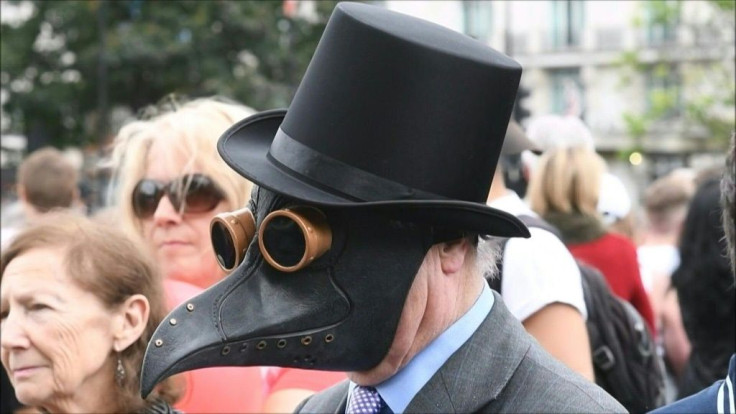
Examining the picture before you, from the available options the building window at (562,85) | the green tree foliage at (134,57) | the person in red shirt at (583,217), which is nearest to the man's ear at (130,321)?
the person in red shirt at (583,217)

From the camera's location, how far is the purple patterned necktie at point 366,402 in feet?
7.57

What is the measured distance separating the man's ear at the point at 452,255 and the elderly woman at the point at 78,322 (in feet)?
4.38

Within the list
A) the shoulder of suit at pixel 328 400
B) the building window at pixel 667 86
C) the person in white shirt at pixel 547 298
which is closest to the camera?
the shoulder of suit at pixel 328 400

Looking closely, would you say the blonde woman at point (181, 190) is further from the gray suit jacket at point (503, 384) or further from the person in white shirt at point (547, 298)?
the gray suit jacket at point (503, 384)

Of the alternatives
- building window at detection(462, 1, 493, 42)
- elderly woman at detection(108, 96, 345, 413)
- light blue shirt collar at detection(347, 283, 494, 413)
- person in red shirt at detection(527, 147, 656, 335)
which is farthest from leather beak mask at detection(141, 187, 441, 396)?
person in red shirt at detection(527, 147, 656, 335)

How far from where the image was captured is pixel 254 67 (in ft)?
81.9

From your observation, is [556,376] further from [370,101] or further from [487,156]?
[370,101]

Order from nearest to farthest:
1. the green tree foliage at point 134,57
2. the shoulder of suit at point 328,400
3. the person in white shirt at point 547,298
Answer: the shoulder of suit at point 328,400 < the person in white shirt at point 547,298 < the green tree foliage at point 134,57

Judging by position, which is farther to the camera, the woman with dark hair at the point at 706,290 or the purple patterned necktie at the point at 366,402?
the woman with dark hair at the point at 706,290

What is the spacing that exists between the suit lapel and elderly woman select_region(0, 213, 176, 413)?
1.27 m

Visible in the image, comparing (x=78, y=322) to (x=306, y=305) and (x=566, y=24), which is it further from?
(x=566, y=24)

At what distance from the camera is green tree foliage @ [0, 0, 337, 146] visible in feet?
76.5

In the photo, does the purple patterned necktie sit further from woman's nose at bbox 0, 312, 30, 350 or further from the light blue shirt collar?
woman's nose at bbox 0, 312, 30, 350

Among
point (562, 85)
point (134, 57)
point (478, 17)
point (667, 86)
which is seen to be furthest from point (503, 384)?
point (562, 85)
